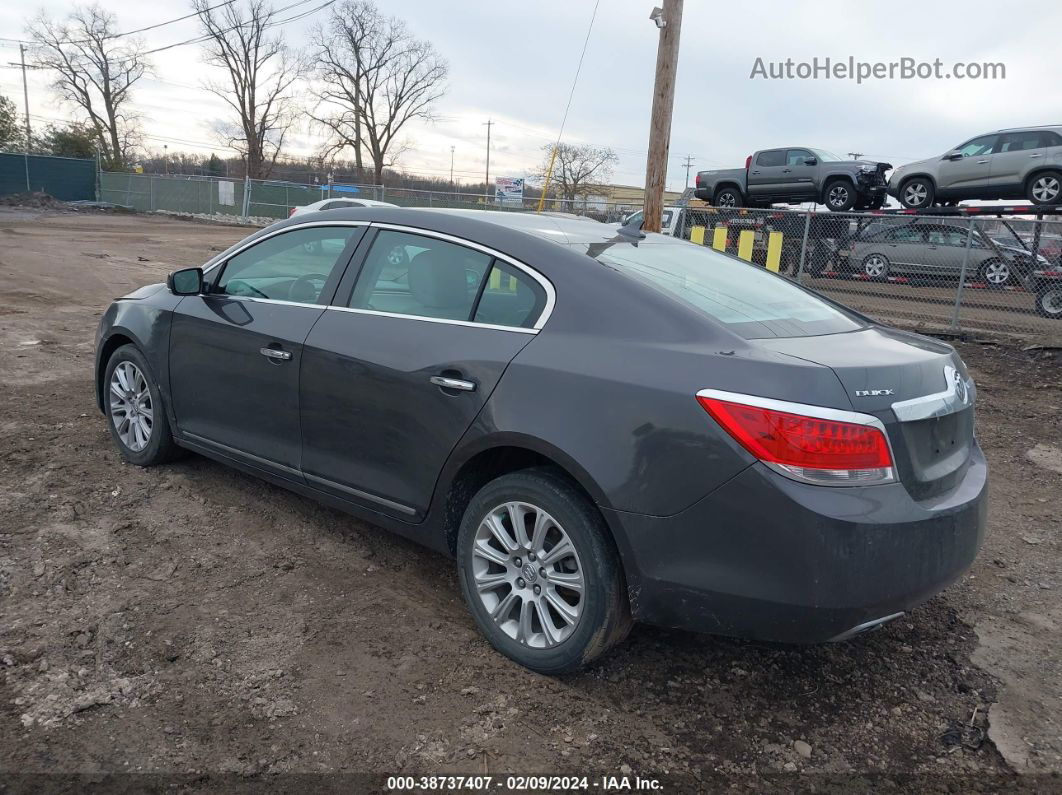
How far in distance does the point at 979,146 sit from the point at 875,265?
2585mm

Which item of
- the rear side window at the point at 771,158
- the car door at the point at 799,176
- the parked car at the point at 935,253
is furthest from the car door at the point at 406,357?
the rear side window at the point at 771,158

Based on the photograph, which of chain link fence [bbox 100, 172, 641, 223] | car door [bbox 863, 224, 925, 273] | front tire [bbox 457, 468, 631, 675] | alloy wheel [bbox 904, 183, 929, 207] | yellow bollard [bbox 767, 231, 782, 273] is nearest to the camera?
front tire [bbox 457, 468, 631, 675]

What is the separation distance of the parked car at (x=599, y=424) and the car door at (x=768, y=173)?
595 inches

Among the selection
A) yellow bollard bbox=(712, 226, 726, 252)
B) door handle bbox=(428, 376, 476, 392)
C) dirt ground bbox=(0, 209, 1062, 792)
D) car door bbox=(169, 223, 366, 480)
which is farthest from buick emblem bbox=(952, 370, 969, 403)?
yellow bollard bbox=(712, 226, 726, 252)

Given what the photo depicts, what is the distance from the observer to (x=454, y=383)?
3.06 meters

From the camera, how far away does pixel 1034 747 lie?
269 centimetres

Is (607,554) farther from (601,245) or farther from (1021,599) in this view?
(1021,599)

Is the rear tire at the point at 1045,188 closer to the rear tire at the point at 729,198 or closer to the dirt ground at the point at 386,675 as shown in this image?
the rear tire at the point at 729,198

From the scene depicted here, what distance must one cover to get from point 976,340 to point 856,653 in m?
8.59

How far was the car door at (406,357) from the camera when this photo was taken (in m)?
3.08

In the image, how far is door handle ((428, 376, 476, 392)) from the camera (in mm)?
3024

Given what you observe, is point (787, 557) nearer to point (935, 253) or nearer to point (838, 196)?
point (935, 253)

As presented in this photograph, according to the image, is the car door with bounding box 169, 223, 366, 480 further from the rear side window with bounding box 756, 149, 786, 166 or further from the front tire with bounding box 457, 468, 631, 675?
the rear side window with bounding box 756, 149, 786, 166

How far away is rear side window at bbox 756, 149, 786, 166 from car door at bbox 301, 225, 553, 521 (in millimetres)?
15920
